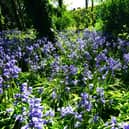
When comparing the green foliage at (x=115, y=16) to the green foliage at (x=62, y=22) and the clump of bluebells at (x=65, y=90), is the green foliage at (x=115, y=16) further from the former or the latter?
the green foliage at (x=62, y=22)

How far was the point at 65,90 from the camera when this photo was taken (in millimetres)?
6930

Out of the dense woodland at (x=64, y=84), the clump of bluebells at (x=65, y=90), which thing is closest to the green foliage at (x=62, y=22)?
the dense woodland at (x=64, y=84)

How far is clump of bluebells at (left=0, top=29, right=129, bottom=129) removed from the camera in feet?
18.0

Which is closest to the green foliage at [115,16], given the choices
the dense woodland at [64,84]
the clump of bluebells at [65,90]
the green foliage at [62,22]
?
the dense woodland at [64,84]

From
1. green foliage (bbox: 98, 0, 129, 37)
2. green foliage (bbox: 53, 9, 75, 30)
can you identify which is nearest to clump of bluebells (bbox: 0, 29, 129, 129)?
green foliage (bbox: 98, 0, 129, 37)

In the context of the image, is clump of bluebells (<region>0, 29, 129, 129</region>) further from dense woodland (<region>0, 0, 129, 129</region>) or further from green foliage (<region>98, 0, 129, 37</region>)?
green foliage (<region>98, 0, 129, 37</region>)

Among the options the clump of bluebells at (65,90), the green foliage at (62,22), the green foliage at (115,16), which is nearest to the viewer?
the clump of bluebells at (65,90)

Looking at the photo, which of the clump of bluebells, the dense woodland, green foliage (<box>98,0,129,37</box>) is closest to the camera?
the clump of bluebells

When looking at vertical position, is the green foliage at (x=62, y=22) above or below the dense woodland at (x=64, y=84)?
above

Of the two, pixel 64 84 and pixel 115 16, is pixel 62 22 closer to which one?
pixel 115 16

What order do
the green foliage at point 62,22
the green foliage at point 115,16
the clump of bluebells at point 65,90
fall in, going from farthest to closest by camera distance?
1. the green foliage at point 62,22
2. the green foliage at point 115,16
3. the clump of bluebells at point 65,90

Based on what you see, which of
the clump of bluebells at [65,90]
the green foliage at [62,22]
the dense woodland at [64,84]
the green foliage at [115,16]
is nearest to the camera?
the clump of bluebells at [65,90]

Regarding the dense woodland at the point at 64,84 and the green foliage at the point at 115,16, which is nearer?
the dense woodland at the point at 64,84

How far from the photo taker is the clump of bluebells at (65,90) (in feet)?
18.0
